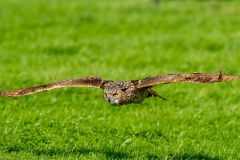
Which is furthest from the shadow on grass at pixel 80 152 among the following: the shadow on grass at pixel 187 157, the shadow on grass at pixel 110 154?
the shadow on grass at pixel 187 157

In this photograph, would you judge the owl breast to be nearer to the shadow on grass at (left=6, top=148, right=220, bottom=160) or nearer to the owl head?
the owl head

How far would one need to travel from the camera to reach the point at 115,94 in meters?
6.70

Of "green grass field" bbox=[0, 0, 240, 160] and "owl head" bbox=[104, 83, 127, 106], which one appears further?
"green grass field" bbox=[0, 0, 240, 160]

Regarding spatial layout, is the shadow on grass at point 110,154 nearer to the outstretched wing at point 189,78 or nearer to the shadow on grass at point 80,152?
the shadow on grass at point 80,152

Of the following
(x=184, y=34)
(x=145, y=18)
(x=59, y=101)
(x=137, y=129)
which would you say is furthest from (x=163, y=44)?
(x=137, y=129)

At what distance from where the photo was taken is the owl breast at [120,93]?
6.69m

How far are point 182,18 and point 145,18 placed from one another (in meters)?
1.18

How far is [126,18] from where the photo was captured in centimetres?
1795

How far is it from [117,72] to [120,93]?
17.7ft

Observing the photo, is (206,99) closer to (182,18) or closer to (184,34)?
(184,34)

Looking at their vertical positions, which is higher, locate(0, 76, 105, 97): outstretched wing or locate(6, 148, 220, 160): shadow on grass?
locate(0, 76, 105, 97): outstretched wing

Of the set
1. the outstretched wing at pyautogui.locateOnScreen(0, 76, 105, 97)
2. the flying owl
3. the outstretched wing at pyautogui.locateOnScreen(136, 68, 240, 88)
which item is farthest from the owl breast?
the outstretched wing at pyautogui.locateOnScreen(136, 68, 240, 88)

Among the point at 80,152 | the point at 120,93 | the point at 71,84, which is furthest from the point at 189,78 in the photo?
the point at 80,152

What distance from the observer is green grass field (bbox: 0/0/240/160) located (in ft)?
25.6
